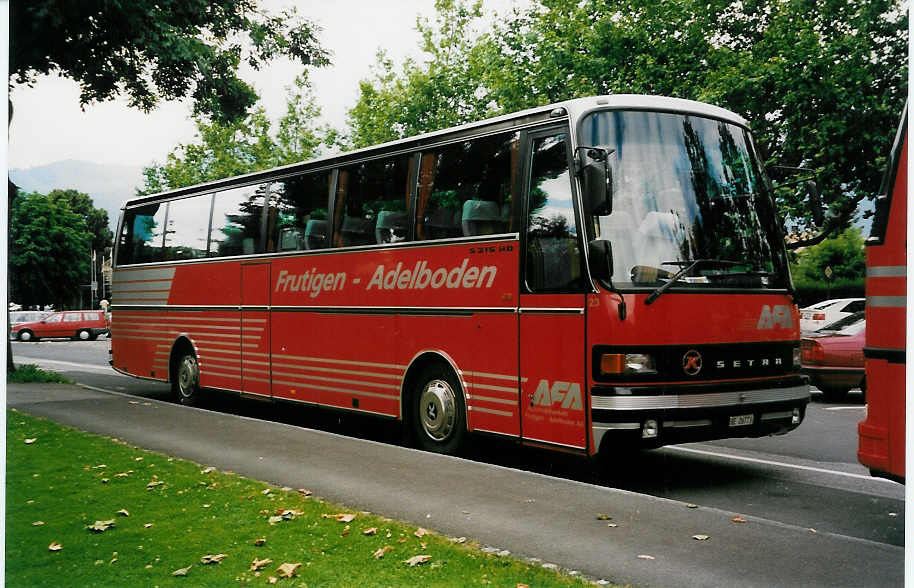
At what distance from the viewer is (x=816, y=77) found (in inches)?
478

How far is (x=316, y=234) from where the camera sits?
11031mm

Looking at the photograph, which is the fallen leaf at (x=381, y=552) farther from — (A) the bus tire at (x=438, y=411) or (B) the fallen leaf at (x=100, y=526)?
(A) the bus tire at (x=438, y=411)

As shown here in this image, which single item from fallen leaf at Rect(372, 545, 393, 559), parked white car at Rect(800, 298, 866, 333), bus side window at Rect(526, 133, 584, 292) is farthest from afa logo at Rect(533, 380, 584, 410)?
parked white car at Rect(800, 298, 866, 333)

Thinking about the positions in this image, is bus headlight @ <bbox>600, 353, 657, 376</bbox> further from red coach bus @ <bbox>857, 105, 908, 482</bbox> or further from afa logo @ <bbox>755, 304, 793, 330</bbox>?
red coach bus @ <bbox>857, 105, 908, 482</bbox>

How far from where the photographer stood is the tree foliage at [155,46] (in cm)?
909

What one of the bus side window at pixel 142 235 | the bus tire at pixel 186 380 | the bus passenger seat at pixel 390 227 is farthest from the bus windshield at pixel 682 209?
the bus side window at pixel 142 235

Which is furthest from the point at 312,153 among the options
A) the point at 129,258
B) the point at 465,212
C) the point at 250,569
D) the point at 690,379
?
the point at 250,569

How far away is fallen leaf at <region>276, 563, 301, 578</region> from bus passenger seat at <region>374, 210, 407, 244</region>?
16.3ft

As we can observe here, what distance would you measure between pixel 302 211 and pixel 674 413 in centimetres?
581

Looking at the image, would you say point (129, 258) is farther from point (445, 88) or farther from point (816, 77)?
point (816, 77)

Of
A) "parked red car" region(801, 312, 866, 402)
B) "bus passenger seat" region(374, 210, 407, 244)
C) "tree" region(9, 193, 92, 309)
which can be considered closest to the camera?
"tree" region(9, 193, 92, 309)

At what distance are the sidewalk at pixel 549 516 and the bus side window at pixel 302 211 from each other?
8.36 ft

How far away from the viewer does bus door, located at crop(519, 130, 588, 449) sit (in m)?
7.57

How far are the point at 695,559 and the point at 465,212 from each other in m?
4.57
